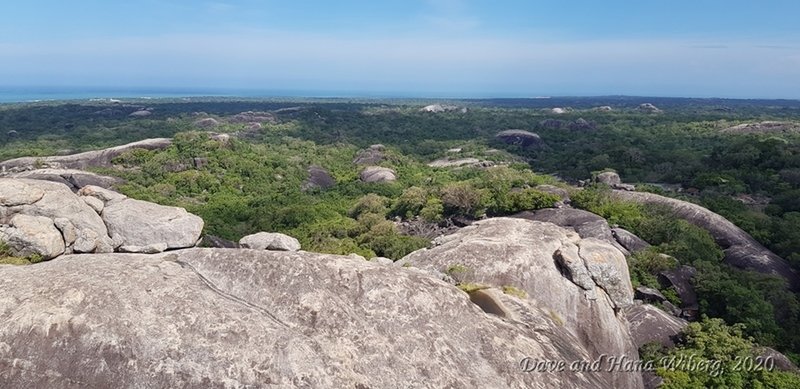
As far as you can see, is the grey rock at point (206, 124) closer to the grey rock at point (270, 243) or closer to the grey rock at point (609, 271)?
the grey rock at point (270, 243)

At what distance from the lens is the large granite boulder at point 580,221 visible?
23641mm

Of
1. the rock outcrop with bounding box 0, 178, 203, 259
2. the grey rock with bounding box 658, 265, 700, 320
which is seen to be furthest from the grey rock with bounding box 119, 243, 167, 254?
the grey rock with bounding box 658, 265, 700, 320

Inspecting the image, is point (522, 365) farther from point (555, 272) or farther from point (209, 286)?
point (209, 286)

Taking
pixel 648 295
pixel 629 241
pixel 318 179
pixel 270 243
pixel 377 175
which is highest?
pixel 270 243

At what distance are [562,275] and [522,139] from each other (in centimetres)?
7193

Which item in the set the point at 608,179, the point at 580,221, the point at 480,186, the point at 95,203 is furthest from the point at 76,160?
the point at 608,179

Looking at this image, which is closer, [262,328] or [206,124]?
[262,328]

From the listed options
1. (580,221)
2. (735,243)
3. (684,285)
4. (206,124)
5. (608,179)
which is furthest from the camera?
(206,124)

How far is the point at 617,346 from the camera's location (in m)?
15.1

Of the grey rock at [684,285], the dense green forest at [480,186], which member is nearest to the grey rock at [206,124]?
the dense green forest at [480,186]

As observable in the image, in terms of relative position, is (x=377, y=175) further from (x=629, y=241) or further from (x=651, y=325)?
(x=651, y=325)

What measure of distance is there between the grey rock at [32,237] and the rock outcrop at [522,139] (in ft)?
251

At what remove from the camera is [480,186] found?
33.1 meters

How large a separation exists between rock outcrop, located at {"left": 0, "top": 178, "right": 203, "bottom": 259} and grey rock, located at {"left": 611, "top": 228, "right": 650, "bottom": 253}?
1960cm
